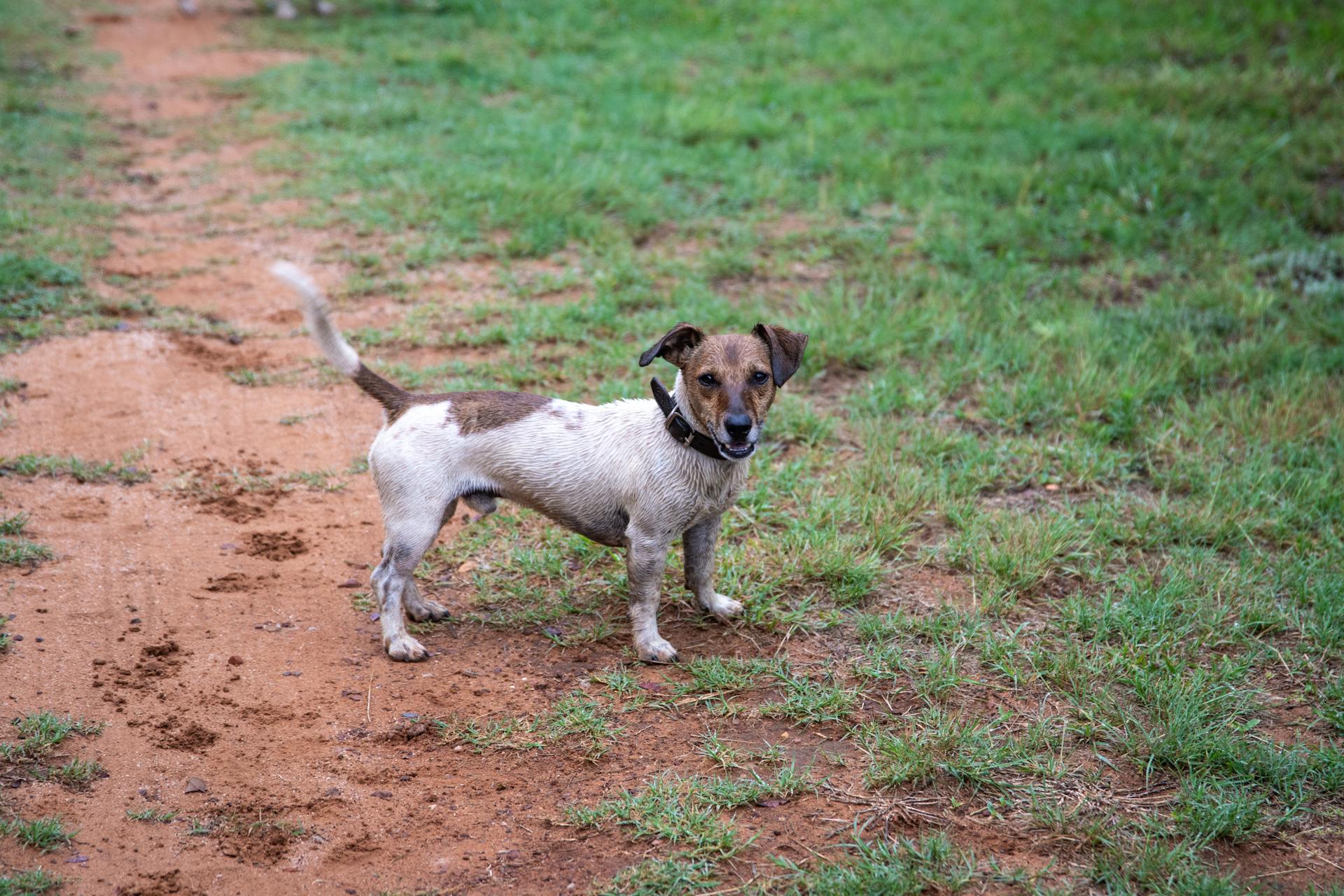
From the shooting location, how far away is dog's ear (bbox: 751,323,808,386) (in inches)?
165

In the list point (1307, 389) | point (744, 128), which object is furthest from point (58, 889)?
point (744, 128)

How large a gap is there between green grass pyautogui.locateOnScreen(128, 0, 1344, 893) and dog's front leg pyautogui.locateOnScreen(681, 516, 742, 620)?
0.36 feet

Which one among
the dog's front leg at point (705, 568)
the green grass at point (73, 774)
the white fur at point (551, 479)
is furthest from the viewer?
the dog's front leg at point (705, 568)

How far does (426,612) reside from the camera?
184 inches

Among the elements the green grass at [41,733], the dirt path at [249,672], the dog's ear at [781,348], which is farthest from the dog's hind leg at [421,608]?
the dog's ear at [781,348]

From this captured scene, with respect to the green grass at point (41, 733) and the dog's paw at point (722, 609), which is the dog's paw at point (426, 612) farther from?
the green grass at point (41, 733)

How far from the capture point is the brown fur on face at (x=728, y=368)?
4078mm

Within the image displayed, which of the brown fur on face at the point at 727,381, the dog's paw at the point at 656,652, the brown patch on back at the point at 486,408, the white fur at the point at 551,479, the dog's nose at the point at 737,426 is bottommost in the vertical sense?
the dog's paw at the point at 656,652

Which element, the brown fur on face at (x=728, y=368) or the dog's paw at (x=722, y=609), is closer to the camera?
the brown fur on face at (x=728, y=368)

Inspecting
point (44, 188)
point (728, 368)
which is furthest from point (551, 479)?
point (44, 188)

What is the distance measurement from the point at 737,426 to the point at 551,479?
2.76 ft

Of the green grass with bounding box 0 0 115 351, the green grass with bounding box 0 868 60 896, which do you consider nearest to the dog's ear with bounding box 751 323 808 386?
the green grass with bounding box 0 868 60 896

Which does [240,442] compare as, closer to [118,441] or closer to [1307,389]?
[118,441]

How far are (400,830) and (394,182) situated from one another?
6623mm
